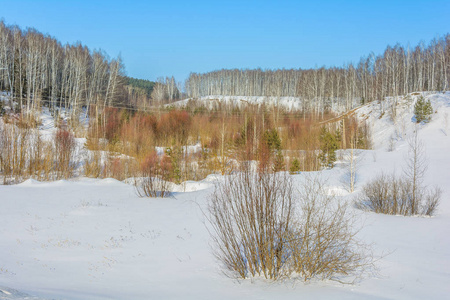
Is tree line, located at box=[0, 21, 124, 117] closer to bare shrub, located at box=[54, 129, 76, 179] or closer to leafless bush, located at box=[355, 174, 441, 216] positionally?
bare shrub, located at box=[54, 129, 76, 179]

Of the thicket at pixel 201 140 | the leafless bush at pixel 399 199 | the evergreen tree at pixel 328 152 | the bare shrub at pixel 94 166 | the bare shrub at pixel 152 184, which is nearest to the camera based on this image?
the leafless bush at pixel 399 199

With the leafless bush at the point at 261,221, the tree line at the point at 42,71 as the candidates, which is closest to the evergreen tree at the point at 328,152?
the leafless bush at the point at 261,221

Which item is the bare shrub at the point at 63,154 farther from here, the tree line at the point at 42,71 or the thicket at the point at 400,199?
the thicket at the point at 400,199

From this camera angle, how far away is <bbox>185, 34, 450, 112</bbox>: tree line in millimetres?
52844

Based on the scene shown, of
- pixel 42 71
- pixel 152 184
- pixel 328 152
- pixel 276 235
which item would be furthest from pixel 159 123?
pixel 276 235

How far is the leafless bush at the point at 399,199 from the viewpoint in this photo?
16.2 meters

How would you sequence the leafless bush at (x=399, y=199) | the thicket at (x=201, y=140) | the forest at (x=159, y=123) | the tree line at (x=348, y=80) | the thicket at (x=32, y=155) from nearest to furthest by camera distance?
the leafless bush at (x=399, y=199) < the thicket at (x=32, y=155) < the forest at (x=159, y=123) < the thicket at (x=201, y=140) < the tree line at (x=348, y=80)

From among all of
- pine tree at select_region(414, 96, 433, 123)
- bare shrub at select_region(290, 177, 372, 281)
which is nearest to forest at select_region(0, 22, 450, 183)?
bare shrub at select_region(290, 177, 372, 281)

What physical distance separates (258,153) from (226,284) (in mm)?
2649

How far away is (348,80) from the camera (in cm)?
6775

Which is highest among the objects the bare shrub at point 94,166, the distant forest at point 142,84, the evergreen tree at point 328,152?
the distant forest at point 142,84

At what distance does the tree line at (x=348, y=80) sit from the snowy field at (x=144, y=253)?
137 feet

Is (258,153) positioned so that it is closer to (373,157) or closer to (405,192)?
(405,192)

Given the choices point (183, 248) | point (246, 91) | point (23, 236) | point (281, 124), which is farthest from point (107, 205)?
point (246, 91)
